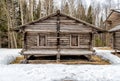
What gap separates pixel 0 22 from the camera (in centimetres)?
3469

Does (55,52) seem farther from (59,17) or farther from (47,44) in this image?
(59,17)

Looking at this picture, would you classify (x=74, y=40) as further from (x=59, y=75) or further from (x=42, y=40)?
(x=59, y=75)

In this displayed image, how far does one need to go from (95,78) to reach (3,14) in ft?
94.4

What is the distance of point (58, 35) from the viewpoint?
18750 mm

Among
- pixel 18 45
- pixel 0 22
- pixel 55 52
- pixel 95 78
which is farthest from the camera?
pixel 18 45

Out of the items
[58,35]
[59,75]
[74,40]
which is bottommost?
[59,75]

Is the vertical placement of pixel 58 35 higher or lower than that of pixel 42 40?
higher

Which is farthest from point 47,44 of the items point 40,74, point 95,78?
point 95,78

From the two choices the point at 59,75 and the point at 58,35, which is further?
the point at 58,35

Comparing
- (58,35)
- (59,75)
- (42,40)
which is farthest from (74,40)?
(59,75)

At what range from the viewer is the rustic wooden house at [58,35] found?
1839 cm

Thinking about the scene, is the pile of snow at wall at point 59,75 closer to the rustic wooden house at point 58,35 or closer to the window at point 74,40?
the rustic wooden house at point 58,35

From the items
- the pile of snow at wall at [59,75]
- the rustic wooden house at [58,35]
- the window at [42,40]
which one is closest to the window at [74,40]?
the rustic wooden house at [58,35]

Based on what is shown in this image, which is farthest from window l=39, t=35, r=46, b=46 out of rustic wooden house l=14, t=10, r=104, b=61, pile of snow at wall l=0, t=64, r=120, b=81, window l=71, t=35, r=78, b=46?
pile of snow at wall l=0, t=64, r=120, b=81
